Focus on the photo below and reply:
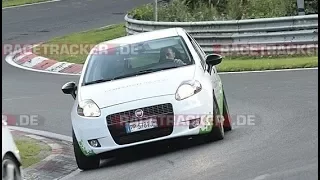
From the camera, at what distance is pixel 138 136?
10273 millimetres

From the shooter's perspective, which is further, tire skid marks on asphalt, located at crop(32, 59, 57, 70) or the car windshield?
tire skid marks on asphalt, located at crop(32, 59, 57, 70)

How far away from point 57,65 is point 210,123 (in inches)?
525

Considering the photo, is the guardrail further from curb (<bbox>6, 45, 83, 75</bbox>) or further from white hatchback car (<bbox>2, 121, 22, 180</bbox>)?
white hatchback car (<bbox>2, 121, 22, 180</bbox>)

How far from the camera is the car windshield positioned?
11.2 m

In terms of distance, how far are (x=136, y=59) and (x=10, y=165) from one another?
4.28 meters

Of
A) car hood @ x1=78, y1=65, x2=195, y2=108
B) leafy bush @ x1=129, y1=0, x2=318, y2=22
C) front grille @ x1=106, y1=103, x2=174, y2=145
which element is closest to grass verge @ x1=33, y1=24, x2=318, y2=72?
leafy bush @ x1=129, y1=0, x2=318, y2=22

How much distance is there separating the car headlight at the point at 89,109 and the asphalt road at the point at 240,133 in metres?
0.71

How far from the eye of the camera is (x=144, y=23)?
902 inches

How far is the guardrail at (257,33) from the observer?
792 inches

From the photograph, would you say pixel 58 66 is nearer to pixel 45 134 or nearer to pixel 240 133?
pixel 45 134

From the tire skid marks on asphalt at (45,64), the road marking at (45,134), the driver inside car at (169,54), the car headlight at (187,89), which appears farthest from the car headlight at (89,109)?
the tire skid marks on asphalt at (45,64)

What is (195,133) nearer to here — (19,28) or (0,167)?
(0,167)

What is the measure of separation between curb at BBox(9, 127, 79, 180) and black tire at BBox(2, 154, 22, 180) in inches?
101

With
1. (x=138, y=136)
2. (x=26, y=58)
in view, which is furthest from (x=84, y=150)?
(x=26, y=58)
